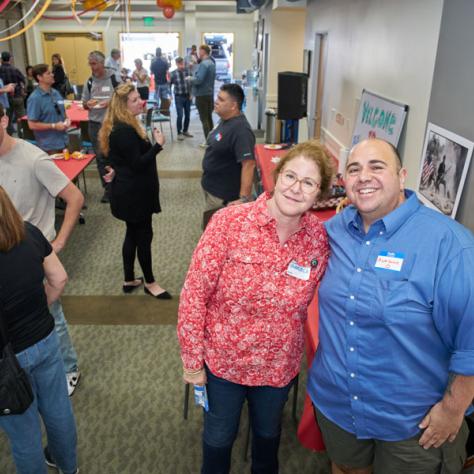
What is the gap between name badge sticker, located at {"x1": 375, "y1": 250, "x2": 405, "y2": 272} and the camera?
134 centimetres

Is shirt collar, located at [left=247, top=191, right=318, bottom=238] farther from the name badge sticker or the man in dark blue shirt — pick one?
the man in dark blue shirt

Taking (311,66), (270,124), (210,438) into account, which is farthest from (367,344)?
(270,124)

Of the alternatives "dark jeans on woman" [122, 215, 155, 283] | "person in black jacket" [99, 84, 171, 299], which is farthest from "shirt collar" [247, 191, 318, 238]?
"dark jeans on woman" [122, 215, 155, 283]

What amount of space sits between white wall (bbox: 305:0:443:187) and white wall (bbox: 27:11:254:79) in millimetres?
10731

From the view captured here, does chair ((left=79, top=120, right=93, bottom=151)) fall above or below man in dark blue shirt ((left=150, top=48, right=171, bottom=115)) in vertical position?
below

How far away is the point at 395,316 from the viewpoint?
1.33 metres

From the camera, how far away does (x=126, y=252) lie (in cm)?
359

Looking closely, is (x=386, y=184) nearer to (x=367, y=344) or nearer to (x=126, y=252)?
(x=367, y=344)

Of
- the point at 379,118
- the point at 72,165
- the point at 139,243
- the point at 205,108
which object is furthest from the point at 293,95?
the point at 205,108

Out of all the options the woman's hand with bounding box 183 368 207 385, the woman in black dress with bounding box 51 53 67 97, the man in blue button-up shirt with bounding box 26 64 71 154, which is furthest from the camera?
the woman in black dress with bounding box 51 53 67 97

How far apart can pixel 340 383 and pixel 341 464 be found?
374 millimetres

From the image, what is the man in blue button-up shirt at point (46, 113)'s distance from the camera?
16.2 feet

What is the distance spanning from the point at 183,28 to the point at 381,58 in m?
13.7

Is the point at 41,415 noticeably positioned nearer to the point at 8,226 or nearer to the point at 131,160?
the point at 8,226
